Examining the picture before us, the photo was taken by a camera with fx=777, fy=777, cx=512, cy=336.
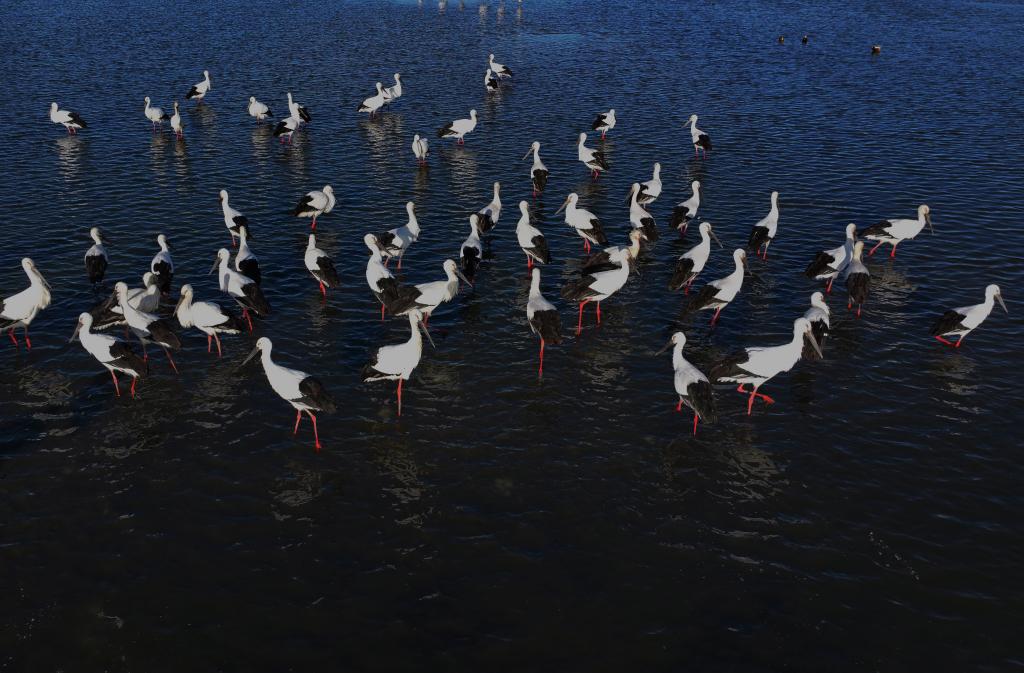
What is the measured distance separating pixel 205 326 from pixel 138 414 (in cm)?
339

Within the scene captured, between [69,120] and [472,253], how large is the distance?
83.5 feet

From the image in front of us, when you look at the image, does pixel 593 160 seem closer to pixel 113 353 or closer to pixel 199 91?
pixel 113 353

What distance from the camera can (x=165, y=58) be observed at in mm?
53562

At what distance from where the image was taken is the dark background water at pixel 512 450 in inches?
505

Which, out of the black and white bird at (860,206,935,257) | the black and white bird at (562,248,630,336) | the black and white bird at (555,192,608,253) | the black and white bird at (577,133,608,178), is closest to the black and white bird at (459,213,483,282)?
the black and white bird at (555,192,608,253)

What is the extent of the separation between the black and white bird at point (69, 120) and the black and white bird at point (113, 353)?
2396cm

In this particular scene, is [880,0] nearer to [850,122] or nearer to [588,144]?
[850,122]

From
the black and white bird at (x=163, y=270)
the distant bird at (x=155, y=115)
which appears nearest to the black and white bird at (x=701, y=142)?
the black and white bird at (x=163, y=270)

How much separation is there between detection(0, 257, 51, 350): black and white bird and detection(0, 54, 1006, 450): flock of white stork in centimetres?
3

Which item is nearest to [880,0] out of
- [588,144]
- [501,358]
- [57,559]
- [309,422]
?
[588,144]

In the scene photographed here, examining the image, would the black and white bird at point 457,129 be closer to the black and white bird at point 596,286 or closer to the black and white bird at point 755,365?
→ the black and white bird at point 596,286

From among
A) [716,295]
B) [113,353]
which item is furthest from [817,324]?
[113,353]

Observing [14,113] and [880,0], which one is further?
[880,0]

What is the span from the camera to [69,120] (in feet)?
125
